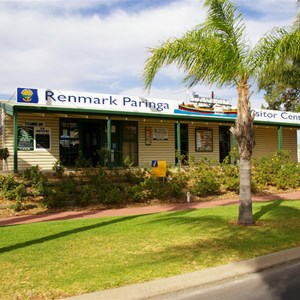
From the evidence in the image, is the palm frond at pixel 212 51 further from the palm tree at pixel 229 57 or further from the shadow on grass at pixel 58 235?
the shadow on grass at pixel 58 235

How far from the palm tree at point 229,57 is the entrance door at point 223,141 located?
13001 mm

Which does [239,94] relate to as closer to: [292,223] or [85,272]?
[292,223]

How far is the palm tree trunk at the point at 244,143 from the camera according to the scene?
358 inches

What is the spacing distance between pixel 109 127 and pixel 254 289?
12.0 m

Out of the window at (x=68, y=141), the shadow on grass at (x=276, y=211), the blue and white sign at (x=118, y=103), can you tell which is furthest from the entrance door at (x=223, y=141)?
the shadow on grass at (x=276, y=211)

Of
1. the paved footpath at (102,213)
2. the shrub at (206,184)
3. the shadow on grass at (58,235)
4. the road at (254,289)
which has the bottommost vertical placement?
the road at (254,289)

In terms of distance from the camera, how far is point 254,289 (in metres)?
5.20

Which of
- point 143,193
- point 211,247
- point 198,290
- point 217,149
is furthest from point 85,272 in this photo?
point 217,149

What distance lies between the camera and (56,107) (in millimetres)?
15688

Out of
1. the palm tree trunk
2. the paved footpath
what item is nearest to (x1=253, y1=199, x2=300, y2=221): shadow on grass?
the palm tree trunk

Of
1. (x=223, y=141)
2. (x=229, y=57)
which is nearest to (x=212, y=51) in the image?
(x=229, y=57)

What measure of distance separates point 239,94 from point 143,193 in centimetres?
639

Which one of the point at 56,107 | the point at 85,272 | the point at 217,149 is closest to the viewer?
the point at 85,272

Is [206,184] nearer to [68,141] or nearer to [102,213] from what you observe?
[102,213]
